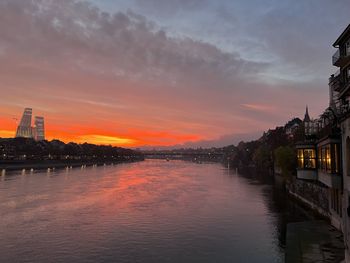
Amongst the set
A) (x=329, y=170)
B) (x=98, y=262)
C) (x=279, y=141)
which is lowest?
(x=98, y=262)

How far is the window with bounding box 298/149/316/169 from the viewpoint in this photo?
1410 inches

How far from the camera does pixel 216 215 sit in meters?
49.1

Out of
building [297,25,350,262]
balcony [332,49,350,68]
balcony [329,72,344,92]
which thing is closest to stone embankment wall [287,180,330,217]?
building [297,25,350,262]

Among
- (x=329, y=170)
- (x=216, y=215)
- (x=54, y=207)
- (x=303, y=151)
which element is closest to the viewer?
(x=329, y=170)

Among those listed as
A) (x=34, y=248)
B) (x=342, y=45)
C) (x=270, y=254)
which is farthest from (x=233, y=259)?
(x=342, y=45)

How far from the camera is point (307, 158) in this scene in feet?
120

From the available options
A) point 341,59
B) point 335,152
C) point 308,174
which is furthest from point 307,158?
point 341,59

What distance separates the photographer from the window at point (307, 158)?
117ft

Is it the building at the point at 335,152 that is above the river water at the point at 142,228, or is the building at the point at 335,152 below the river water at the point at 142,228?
above

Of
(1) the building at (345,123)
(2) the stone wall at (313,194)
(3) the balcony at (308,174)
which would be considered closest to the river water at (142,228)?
(2) the stone wall at (313,194)

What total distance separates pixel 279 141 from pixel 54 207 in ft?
277

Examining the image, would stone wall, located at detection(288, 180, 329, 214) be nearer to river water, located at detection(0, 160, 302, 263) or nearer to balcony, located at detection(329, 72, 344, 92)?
river water, located at detection(0, 160, 302, 263)

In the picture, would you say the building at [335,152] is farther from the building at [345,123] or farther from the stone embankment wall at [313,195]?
the stone embankment wall at [313,195]

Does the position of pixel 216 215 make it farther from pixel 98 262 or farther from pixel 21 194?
pixel 21 194
